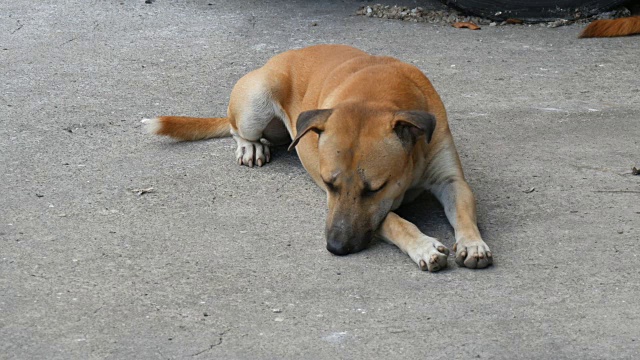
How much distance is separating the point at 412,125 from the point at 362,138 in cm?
23

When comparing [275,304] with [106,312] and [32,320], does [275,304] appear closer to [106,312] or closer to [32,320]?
[106,312]

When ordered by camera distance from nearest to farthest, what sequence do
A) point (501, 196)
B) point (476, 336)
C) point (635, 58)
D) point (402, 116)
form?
point (476, 336) → point (402, 116) → point (501, 196) → point (635, 58)

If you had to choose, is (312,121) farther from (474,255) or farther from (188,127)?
(188,127)

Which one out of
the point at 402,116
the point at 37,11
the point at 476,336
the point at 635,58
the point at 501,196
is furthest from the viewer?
the point at 37,11

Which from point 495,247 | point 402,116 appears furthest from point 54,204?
point 495,247

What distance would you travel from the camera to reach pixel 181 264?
14.2ft

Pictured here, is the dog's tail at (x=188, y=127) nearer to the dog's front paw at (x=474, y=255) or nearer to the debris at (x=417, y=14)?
the dog's front paw at (x=474, y=255)

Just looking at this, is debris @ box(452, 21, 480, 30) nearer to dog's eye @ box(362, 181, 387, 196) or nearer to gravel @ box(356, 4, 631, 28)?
gravel @ box(356, 4, 631, 28)

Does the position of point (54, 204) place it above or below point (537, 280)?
below

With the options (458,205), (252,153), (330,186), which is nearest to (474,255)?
(458,205)

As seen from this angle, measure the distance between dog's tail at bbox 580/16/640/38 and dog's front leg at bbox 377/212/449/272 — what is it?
372 centimetres

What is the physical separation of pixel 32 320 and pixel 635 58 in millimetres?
5032

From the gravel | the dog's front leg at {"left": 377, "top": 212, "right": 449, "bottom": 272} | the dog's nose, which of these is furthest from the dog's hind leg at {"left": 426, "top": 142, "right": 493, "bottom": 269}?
the gravel

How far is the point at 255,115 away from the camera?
5652mm
